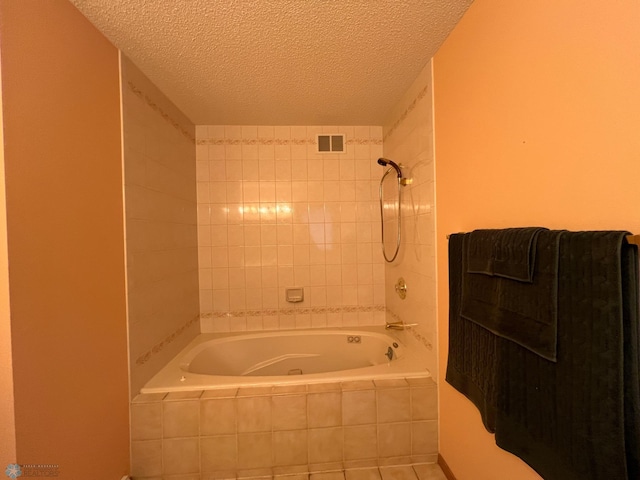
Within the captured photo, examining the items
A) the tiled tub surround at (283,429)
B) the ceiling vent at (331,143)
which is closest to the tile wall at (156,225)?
the tiled tub surround at (283,429)

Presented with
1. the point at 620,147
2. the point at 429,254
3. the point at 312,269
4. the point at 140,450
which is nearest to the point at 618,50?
the point at 620,147

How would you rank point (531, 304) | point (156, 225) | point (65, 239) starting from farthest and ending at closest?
point (156, 225) < point (65, 239) < point (531, 304)

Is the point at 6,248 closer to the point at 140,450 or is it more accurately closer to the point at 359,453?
the point at 140,450

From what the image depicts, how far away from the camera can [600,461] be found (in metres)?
0.56

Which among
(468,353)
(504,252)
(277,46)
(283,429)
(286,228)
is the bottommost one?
(283,429)

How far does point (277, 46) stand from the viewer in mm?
1245

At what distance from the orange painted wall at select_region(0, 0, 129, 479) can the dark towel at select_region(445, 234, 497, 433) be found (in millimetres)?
1488

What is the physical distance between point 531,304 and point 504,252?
0.17 m

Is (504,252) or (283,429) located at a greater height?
(504,252)

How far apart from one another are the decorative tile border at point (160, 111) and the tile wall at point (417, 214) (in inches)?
61.6

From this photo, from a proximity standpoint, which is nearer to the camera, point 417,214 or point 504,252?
point 504,252

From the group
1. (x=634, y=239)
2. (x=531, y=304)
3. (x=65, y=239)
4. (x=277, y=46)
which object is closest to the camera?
(x=634, y=239)

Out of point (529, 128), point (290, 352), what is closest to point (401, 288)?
point (290, 352)

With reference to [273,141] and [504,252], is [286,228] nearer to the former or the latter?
[273,141]
